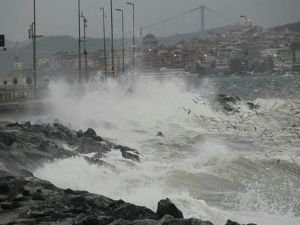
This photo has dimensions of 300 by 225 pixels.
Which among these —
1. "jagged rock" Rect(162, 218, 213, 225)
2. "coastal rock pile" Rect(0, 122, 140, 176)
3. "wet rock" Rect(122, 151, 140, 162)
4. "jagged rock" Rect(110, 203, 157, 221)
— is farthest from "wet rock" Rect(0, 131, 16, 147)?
"jagged rock" Rect(162, 218, 213, 225)

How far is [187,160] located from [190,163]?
2.98 ft

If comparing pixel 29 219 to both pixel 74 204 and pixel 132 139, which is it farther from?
pixel 132 139

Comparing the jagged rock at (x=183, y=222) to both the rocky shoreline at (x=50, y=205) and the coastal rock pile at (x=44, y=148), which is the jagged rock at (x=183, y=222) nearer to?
the rocky shoreline at (x=50, y=205)

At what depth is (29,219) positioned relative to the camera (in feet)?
30.9

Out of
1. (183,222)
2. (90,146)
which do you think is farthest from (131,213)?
(90,146)

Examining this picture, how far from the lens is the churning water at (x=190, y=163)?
12.8m

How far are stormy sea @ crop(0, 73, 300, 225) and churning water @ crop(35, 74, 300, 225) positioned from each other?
24 millimetres

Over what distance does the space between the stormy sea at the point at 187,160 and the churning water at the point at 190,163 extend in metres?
0.02

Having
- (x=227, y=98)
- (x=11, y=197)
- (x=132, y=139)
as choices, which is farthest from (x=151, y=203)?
(x=227, y=98)

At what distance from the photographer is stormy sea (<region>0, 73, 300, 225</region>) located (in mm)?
12797

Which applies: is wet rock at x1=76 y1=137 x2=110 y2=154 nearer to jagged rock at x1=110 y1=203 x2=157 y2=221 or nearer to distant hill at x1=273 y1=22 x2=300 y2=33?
jagged rock at x1=110 y1=203 x2=157 y2=221

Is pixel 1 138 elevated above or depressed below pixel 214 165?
above

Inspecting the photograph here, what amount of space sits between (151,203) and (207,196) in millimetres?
1822

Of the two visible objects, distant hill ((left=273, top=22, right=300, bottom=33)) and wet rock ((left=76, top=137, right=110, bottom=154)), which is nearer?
wet rock ((left=76, top=137, right=110, bottom=154))
